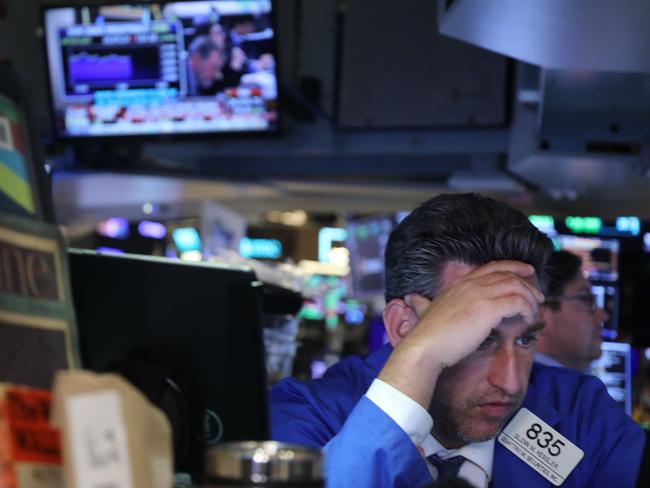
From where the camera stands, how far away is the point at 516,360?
1.83 m

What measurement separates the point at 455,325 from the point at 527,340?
223 millimetres

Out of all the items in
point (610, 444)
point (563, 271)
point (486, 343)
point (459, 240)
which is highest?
point (459, 240)

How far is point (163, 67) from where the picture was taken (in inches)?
195

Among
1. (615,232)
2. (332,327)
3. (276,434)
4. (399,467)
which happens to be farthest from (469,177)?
(332,327)

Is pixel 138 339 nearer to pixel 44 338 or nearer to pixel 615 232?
pixel 44 338

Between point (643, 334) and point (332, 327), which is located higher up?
point (643, 334)

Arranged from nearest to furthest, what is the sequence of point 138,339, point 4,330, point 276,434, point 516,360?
point 4,330
point 138,339
point 516,360
point 276,434

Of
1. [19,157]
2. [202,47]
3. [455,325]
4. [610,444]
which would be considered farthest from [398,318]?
[202,47]

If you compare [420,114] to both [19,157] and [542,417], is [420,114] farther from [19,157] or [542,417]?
[19,157]

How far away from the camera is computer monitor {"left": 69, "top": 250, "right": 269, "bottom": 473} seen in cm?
144

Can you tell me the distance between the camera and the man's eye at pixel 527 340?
71.3 inches

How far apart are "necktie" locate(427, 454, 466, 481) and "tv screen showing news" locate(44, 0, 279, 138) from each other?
3.12m

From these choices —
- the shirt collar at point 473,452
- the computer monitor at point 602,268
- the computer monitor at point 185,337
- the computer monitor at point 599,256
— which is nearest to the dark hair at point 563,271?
the computer monitor at point 602,268

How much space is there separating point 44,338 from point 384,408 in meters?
0.66
